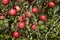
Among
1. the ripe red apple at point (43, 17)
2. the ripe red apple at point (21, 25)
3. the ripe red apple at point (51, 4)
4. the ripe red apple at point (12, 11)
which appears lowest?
the ripe red apple at point (21, 25)

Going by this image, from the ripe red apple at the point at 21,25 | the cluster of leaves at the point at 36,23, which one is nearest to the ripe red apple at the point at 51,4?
the cluster of leaves at the point at 36,23

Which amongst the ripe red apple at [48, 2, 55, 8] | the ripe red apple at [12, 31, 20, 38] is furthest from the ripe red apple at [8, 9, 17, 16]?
the ripe red apple at [48, 2, 55, 8]

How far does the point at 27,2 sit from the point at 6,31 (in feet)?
1.18

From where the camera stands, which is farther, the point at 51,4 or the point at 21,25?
the point at 51,4

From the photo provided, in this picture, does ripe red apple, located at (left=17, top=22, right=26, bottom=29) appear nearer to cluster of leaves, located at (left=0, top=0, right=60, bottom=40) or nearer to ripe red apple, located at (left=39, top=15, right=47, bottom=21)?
cluster of leaves, located at (left=0, top=0, right=60, bottom=40)

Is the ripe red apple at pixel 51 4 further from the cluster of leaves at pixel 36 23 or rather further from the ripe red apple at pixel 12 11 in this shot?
the ripe red apple at pixel 12 11

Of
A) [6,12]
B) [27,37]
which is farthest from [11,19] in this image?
[27,37]

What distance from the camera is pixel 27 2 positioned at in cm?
243

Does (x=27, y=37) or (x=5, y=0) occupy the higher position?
(x=5, y=0)

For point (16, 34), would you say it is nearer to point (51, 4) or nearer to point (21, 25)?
point (21, 25)

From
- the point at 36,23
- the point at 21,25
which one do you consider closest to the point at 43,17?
the point at 36,23

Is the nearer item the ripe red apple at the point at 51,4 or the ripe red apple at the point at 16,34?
the ripe red apple at the point at 16,34

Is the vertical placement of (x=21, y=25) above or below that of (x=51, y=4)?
below

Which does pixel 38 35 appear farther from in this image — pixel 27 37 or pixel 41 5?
pixel 41 5
